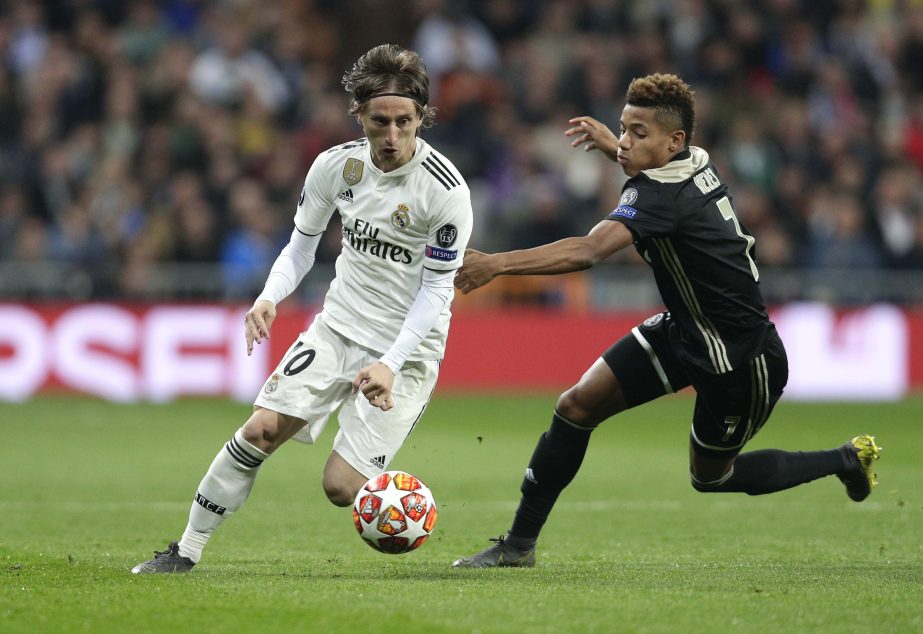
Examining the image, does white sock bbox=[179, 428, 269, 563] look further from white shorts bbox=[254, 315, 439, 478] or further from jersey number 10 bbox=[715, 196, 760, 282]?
jersey number 10 bbox=[715, 196, 760, 282]

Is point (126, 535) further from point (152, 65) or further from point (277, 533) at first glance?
point (152, 65)

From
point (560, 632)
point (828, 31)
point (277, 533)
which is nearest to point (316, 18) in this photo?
point (828, 31)

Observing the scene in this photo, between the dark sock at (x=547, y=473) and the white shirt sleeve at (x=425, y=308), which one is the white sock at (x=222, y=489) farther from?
the dark sock at (x=547, y=473)

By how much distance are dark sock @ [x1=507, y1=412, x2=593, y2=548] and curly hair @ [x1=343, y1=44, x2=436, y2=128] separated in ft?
5.57

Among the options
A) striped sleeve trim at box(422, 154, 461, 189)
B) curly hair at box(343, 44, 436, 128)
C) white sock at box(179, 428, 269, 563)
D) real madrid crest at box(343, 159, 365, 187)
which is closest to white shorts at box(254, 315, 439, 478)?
white sock at box(179, 428, 269, 563)

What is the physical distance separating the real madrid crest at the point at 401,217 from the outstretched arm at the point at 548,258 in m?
0.59

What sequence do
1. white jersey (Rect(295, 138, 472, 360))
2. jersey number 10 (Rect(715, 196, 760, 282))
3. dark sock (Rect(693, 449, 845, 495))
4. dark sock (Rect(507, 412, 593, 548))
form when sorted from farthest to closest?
dark sock (Rect(693, 449, 845, 495))
dark sock (Rect(507, 412, 593, 548))
jersey number 10 (Rect(715, 196, 760, 282))
white jersey (Rect(295, 138, 472, 360))

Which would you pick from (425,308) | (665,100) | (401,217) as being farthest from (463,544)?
(665,100)

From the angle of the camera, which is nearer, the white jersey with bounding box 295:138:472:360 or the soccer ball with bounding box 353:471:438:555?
the soccer ball with bounding box 353:471:438:555

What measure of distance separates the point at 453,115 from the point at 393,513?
475 inches

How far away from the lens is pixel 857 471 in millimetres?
7051

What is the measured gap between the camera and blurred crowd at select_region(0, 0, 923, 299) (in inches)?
638

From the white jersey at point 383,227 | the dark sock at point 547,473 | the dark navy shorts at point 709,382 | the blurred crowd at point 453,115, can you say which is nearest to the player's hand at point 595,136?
the white jersey at point 383,227

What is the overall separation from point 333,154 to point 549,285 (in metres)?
10.8
